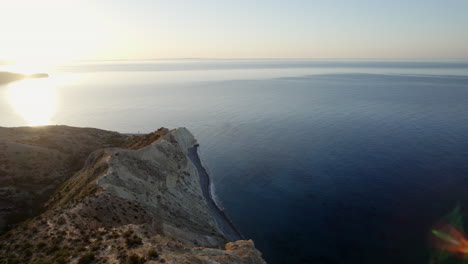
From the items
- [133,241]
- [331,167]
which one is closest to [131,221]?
[133,241]

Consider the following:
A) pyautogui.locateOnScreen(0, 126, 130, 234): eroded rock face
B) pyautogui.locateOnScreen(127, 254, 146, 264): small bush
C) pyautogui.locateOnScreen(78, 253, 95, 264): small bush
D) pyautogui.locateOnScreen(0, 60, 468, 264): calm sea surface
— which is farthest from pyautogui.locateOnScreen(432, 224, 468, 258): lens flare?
pyautogui.locateOnScreen(0, 126, 130, 234): eroded rock face

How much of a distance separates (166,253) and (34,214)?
2894 centimetres

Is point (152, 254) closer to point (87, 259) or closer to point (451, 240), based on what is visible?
point (87, 259)

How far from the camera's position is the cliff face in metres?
22.7

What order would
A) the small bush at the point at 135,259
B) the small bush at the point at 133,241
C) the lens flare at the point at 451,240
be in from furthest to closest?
the lens flare at the point at 451,240
the small bush at the point at 133,241
the small bush at the point at 135,259

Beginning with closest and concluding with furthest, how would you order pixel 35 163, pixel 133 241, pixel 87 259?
pixel 87 259, pixel 133 241, pixel 35 163

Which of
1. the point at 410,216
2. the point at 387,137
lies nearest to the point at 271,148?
the point at 387,137

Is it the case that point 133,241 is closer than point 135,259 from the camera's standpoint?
No

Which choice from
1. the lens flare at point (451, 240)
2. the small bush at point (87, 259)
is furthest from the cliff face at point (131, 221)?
the lens flare at point (451, 240)

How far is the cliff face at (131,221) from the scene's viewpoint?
→ 22.7m

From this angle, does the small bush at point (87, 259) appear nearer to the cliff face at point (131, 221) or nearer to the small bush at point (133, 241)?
the cliff face at point (131, 221)

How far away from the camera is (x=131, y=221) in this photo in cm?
3119

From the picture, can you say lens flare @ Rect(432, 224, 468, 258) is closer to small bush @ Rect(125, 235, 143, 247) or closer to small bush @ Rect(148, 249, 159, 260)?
small bush @ Rect(148, 249, 159, 260)

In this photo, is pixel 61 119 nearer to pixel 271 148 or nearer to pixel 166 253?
pixel 271 148
